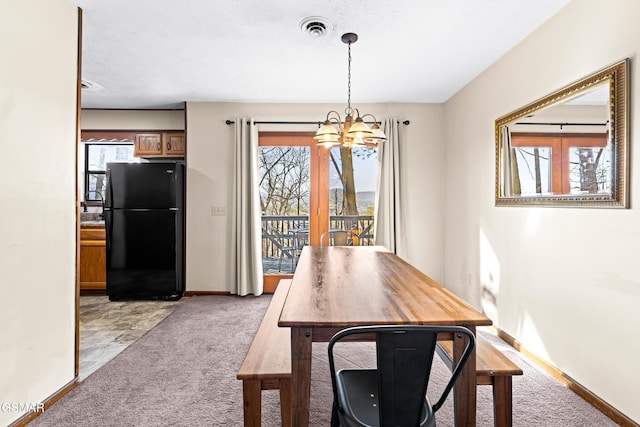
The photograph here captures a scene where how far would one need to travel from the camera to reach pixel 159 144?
4723mm

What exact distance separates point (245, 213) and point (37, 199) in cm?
246

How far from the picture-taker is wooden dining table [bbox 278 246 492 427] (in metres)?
1.23

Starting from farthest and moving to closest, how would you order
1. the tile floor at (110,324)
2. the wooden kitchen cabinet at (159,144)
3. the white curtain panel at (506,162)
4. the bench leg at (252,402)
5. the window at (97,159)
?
the window at (97,159) → the wooden kitchen cabinet at (159,144) → the white curtain panel at (506,162) → the tile floor at (110,324) → the bench leg at (252,402)

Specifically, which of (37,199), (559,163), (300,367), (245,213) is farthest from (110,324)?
(559,163)

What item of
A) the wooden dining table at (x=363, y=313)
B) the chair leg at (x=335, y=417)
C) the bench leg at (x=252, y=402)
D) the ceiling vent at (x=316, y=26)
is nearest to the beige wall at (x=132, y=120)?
the ceiling vent at (x=316, y=26)

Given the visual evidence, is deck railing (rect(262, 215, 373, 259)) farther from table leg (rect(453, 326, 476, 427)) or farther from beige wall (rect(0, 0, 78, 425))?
table leg (rect(453, 326, 476, 427))

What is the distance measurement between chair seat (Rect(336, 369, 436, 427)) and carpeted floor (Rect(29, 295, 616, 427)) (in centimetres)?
56

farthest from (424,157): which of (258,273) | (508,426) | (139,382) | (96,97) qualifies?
(96,97)

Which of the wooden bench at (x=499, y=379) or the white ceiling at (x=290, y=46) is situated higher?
the white ceiling at (x=290, y=46)

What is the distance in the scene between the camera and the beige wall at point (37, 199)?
173cm

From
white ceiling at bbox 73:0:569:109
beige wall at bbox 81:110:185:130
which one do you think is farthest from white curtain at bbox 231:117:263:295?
beige wall at bbox 81:110:185:130

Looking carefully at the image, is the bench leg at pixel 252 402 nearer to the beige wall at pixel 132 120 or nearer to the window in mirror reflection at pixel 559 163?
the window in mirror reflection at pixel 559 163

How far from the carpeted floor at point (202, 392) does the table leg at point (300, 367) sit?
0.68 meters

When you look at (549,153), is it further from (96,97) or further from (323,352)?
(96,97)
